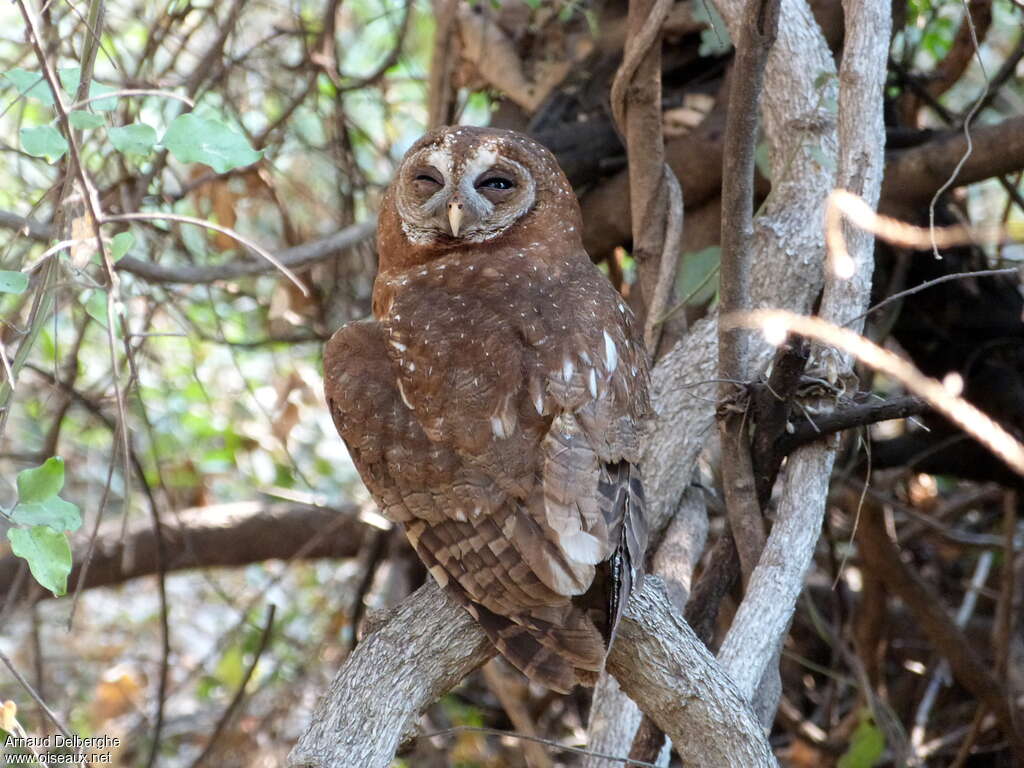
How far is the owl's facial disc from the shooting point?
243 cm

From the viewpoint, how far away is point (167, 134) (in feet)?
5.36

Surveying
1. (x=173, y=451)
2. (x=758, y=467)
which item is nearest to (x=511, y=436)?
(x=758, y=467)

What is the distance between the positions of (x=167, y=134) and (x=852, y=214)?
111 cm

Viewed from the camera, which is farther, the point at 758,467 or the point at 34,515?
the point at 758,467

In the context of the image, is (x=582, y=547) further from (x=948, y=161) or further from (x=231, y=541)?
(x=231, y=541)

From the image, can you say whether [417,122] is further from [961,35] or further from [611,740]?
[611,740]

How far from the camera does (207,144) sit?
5.37 feet

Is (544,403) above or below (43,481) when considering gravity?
below

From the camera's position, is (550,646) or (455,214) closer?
(550,646)

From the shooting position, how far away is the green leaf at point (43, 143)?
161cm

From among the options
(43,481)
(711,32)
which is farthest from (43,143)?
(711,32)

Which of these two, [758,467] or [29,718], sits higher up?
[758,467]

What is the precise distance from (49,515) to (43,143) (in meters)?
0.54

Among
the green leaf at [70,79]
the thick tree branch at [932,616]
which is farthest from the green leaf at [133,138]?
the thick tree branch at [932,616]
